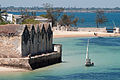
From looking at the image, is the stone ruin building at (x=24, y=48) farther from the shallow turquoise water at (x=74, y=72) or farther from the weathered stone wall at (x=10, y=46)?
the shallow turquoise water at (x=74, y=72)

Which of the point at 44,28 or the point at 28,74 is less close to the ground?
the point at 44,28

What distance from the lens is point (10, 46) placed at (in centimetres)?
5531

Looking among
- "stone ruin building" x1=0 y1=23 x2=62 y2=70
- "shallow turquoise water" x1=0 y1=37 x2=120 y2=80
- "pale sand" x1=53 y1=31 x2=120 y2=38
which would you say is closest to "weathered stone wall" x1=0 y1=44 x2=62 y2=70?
"stone ruin building" x1=0 y1=23 x2=62 y2=70

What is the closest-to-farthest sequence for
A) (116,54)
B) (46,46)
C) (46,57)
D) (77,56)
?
(46,57), (46,46), (77,56), (116,54)

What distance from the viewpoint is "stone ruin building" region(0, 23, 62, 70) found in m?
53.9

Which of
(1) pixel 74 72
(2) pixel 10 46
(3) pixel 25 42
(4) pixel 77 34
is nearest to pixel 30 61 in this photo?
(3) pixel 25 42

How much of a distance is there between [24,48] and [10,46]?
4.63ft

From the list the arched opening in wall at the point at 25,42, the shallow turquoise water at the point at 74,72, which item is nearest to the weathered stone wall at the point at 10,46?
the arched opening in wall at the point at 25,42

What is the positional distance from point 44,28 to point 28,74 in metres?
8.68

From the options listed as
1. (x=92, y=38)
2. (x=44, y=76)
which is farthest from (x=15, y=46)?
(x=92, y=38)

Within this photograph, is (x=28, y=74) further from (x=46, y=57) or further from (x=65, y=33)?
(x=65, y=33)

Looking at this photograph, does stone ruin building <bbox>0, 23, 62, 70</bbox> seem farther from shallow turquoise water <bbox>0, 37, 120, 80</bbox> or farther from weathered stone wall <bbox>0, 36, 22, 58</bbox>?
shallow turquoise water <bbox>0, 37, 120, 80</bbox>

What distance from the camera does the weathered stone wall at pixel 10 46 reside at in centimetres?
5494

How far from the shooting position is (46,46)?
60438 mm
